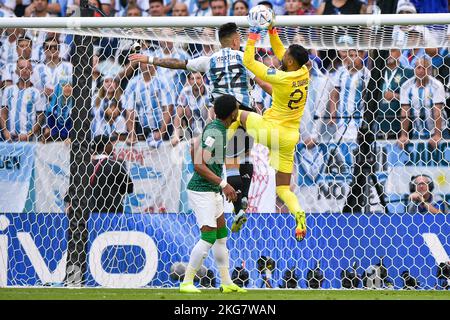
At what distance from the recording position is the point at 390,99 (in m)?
10.7

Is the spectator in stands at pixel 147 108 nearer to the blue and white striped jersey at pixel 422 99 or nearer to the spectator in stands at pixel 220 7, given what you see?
the spectator in stands at pixel 220 7

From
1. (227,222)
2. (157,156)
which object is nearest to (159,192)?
(157,156)

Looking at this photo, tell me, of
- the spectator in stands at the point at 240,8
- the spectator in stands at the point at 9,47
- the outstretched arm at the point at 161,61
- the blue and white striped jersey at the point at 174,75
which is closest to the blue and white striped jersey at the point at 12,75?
the spectator in stands at the point at 9,47

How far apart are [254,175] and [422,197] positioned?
195 centimetres

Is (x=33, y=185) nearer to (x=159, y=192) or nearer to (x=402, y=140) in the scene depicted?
(x=159, y=192)

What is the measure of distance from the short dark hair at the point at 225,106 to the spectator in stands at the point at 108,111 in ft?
8.13

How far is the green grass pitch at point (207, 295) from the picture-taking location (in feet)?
27.4

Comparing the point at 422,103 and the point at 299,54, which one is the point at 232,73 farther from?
the point at 422,103

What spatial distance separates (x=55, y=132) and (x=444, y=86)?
464 centimetres

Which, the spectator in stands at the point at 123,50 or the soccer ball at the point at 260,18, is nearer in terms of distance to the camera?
the soccer ball at the point at 260,18

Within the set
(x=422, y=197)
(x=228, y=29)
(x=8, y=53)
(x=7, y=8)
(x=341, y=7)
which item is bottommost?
(x=422, y=197)

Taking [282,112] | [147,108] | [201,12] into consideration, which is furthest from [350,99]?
[201,12]

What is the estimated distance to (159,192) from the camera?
36.1ft

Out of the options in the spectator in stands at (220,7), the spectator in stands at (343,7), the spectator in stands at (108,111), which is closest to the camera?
the spectator in stands at (108,111)
